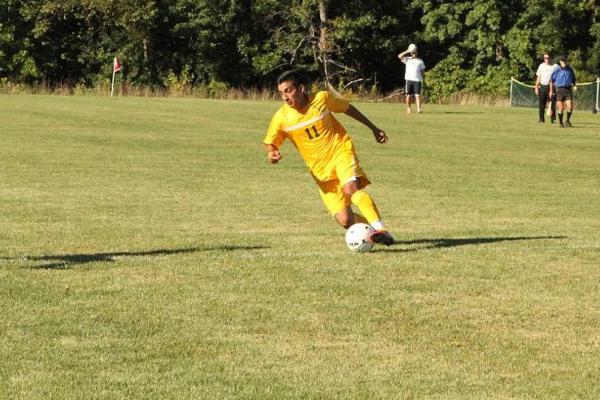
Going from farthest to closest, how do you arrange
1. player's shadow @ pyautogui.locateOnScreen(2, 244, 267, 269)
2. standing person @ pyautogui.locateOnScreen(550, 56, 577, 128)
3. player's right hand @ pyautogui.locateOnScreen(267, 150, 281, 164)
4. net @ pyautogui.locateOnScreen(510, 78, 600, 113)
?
1. net @ pyautogui.locateOnScreen(510, 78, 600, 113)
2. standing person @ pyautogui.locateOnScreen(550, 56, 577, 128)
3. player's right hand @ pyautogui.locateOnScreen(267, 150, 281, 164)
4. player's shadow @ pyautogui.locateOnScreen(2, 244, 267, 269)

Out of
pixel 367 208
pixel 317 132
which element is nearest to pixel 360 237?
pixel 367 208

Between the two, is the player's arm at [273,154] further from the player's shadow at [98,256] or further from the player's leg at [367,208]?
the player's shadow at [98,256]

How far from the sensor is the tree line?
6375cm

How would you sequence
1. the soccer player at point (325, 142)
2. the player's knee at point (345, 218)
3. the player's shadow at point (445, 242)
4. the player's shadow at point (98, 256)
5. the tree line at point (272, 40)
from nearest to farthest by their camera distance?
the player's shadow at point (98, 256), the soccer player at point (325, 142), the player's shadow at point (445, 242), the player's knee at point (345, 218), the tree line at point (272, 40)

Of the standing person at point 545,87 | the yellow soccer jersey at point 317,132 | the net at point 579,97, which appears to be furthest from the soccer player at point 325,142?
the net at point 579,97

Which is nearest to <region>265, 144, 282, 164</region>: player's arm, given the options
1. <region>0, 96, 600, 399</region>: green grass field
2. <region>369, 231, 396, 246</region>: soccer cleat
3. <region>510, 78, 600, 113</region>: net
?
<region>0, 96, 600, 399</region>: green grass field

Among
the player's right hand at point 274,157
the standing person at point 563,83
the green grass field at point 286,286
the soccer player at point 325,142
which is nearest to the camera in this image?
the green grass field at point 286,286

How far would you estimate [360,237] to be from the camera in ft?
35.5

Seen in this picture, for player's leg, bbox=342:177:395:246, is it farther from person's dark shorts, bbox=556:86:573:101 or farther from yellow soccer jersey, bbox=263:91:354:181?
person's dark shorts, bbox=556:86:573:101

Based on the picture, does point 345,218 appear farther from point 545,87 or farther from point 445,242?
point 545,87

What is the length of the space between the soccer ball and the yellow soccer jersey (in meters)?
0.78

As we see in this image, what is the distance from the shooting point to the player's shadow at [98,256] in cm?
1018

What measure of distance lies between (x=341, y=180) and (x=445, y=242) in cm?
122

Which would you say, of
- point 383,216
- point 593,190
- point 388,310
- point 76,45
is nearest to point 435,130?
point 593,190
